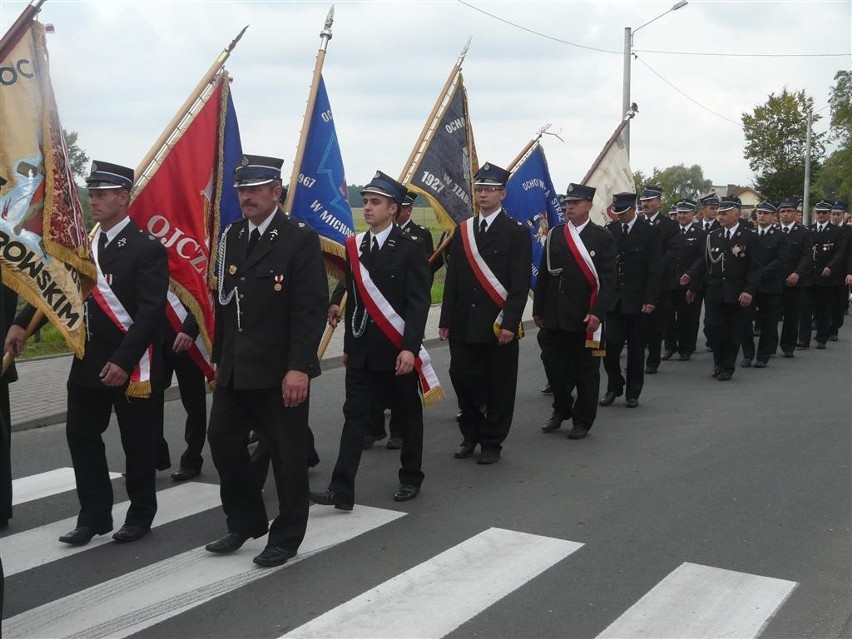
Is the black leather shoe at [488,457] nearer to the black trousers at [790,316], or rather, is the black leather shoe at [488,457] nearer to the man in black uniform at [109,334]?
the man in black uniform at [109,334]

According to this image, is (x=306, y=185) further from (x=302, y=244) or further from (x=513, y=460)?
(x=302, y=244)

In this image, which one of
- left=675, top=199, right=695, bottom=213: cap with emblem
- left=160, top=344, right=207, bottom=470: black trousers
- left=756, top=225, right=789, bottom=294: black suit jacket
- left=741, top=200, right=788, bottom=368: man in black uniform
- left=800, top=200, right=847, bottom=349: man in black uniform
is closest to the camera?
left=160, top=344, right=207, bottom=470: black trousers

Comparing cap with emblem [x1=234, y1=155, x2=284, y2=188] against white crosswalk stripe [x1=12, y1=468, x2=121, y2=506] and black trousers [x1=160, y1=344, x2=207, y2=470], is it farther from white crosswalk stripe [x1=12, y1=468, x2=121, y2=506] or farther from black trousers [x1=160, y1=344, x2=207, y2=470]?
white crosswalk stripe [x1=12, y1=468, x2=121, y2=506]

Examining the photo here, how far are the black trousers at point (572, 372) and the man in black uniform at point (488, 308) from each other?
3.43 ft

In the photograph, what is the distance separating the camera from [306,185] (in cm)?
829

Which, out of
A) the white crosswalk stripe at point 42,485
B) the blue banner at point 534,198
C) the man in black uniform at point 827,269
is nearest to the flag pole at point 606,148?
the blue banner at point 534,198

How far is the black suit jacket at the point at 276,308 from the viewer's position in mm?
5109

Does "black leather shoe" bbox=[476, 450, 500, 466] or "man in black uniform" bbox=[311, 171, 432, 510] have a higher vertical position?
"man in black uniform" bbox=[311, 171, 432, 510]

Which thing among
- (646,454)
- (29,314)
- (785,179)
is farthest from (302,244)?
(785,179)

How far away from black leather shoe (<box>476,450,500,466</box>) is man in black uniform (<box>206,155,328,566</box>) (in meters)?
2.38

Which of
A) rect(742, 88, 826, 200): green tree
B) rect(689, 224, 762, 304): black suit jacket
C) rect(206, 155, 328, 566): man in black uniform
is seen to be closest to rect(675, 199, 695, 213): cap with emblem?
rect(689, 224, 762, 304): black suit jacket

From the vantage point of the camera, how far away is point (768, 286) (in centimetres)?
1352

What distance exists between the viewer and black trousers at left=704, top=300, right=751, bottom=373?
11625mm

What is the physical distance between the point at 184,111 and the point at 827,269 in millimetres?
11086
